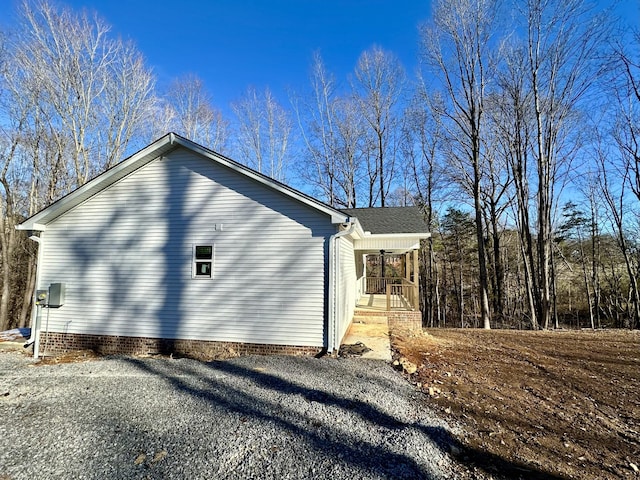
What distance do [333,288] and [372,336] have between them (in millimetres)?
2585

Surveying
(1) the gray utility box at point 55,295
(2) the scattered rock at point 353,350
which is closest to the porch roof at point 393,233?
(2) the scattered rock at point 353,350

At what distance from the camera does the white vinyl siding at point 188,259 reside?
6523 mm

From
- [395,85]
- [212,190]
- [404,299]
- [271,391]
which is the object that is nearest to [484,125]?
[395,85]

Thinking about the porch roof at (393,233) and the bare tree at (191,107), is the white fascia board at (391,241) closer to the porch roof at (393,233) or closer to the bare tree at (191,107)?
the porch roof at (393,233)

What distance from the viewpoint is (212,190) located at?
22.9 feet

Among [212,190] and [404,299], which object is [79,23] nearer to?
[212,190]

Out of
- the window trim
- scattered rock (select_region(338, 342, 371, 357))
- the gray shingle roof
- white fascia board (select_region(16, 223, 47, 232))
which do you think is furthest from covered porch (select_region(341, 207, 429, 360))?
white fascia board (select_region(16, 223, 47, 232))

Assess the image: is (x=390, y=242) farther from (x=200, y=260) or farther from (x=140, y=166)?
(x=140, y=166)

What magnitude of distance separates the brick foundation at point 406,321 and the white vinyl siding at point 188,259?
411 centimetres

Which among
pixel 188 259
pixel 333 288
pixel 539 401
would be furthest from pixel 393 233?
pixel 188 259

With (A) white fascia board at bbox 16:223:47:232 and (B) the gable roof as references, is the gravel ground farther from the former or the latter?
(A) white fascia board at bbox 16:223:47:232

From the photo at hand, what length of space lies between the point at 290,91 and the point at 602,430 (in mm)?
21505

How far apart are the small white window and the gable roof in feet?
6.26

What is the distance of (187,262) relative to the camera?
6.95m
